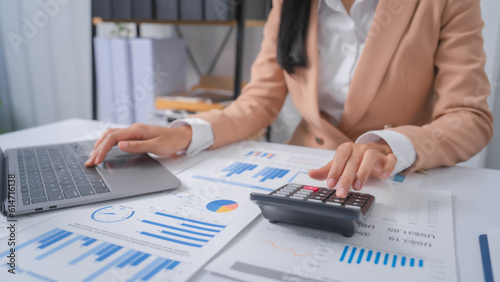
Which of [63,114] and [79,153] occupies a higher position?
[79,153]

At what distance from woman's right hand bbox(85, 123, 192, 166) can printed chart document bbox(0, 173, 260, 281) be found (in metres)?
0.17

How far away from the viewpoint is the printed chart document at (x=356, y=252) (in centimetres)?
37

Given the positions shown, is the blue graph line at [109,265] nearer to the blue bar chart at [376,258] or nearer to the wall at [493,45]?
the blue bar chart at [376,258]

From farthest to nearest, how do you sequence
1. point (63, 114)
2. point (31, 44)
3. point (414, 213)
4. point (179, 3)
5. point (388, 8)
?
point (63, 114) < point (31, 44) < point (179, 3) < point (388, 8) < point (414, 213)

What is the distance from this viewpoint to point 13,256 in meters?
0.39

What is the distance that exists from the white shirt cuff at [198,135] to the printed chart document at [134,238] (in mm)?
215

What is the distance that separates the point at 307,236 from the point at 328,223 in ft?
0.10

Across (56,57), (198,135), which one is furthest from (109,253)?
(56,57)

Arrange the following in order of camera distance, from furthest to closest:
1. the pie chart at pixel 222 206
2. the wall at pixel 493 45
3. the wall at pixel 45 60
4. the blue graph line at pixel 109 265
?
the wall at pixel 45 60, the wall at pixel 493 45, the pie chart at pixel 222 206, the blue graph line at pixel 109 265

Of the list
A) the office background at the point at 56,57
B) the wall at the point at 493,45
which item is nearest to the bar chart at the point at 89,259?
the wall at the point at 493,45

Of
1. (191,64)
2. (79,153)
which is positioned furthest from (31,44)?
(79,153)

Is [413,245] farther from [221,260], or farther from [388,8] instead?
[388,8]

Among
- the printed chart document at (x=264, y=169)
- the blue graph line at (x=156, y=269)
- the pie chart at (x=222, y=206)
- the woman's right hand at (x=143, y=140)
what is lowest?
the printed chart document at (x=264, y=169)

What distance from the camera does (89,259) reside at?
39 cm
